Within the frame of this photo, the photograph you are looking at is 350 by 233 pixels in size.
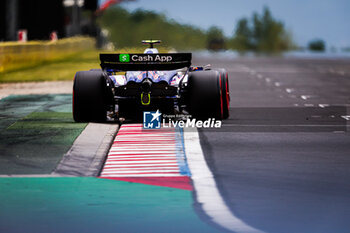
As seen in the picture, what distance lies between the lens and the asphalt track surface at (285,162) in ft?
25.8

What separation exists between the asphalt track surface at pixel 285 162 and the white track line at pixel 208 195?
3.4 inches

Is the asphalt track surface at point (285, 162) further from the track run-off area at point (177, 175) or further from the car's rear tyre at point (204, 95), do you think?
the car's rear tyre at point (204, 95)

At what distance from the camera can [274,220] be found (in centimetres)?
765

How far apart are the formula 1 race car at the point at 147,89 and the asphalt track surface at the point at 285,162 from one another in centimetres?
62

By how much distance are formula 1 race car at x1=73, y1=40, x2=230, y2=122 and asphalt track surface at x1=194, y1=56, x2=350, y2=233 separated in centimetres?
62

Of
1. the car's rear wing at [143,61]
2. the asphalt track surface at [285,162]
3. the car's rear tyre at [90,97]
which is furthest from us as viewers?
the car's rear tyre at [90,97]

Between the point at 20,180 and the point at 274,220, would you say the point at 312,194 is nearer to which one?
the point at 274,220

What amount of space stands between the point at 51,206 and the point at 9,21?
126 ft

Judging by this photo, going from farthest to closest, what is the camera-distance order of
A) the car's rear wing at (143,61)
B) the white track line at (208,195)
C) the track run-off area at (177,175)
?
the car's rear wing at (143,61) < the track run-off area at (177,175) < the white track line at (208,195)

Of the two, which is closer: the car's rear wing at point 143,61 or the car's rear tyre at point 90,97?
the car's rear wing at point 143,61

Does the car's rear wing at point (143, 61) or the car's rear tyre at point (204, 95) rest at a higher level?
the car's rear wing at point (143, 61)

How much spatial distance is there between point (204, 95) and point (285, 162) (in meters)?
4.00

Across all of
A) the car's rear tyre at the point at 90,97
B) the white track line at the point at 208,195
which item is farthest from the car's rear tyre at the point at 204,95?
the white track line at the point at 208,195

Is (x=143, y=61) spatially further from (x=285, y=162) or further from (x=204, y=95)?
(x=285, y=162)
